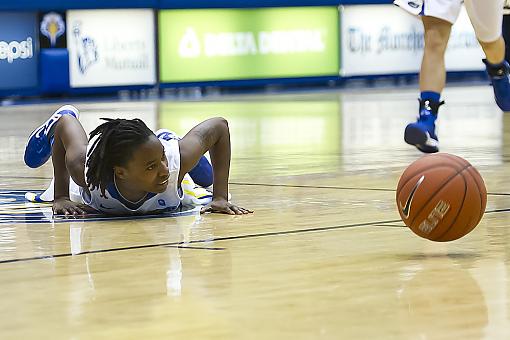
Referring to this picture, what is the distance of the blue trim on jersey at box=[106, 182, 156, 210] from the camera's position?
204 inches

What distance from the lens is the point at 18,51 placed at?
17016 millimetres

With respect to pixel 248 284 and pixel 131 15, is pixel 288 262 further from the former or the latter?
pixel 131 15

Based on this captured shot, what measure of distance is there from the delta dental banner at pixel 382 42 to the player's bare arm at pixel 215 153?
48.8 ft

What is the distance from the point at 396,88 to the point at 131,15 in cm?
413

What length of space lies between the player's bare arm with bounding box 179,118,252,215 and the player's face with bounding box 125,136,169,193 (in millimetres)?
284

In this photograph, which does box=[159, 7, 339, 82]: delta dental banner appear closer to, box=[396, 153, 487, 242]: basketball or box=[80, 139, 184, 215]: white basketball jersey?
box=[80, 139, 184, 215]: white basketball jersey

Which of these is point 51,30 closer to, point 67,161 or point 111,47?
point 111,47

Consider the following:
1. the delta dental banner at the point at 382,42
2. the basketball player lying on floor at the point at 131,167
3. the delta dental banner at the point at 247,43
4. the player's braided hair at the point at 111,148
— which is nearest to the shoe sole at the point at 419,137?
the basketball player lying on floor at the point at 131,167

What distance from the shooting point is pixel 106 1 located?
58.4 feet

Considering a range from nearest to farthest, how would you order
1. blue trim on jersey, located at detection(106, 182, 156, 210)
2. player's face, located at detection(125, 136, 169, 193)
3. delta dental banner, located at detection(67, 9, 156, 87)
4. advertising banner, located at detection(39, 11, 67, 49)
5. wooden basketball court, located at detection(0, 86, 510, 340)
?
wooden basketball court, located at detection(0, 86, 510, 340) < player's face, located at detection(125, 136, 169, 193) < blue trim on jersey, located at detection(106, 182, 156, 210) < advertising banner, located at detection(39, 11, 67, 49) < delta dental banner, located at detection(67, 9, 156, 87)

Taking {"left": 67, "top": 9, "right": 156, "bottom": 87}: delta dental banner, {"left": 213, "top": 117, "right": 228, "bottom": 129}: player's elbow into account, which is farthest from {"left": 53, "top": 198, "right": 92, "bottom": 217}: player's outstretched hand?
{"left": 67, "top": 9, "right": 156, "bottom": 87}: delta dental banner

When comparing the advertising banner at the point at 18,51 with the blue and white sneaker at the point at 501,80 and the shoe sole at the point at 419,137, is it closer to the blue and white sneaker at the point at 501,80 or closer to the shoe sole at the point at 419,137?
the blue and white sneaker at the point at 501,80

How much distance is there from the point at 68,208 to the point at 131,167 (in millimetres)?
447

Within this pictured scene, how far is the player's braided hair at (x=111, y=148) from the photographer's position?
501 cm
